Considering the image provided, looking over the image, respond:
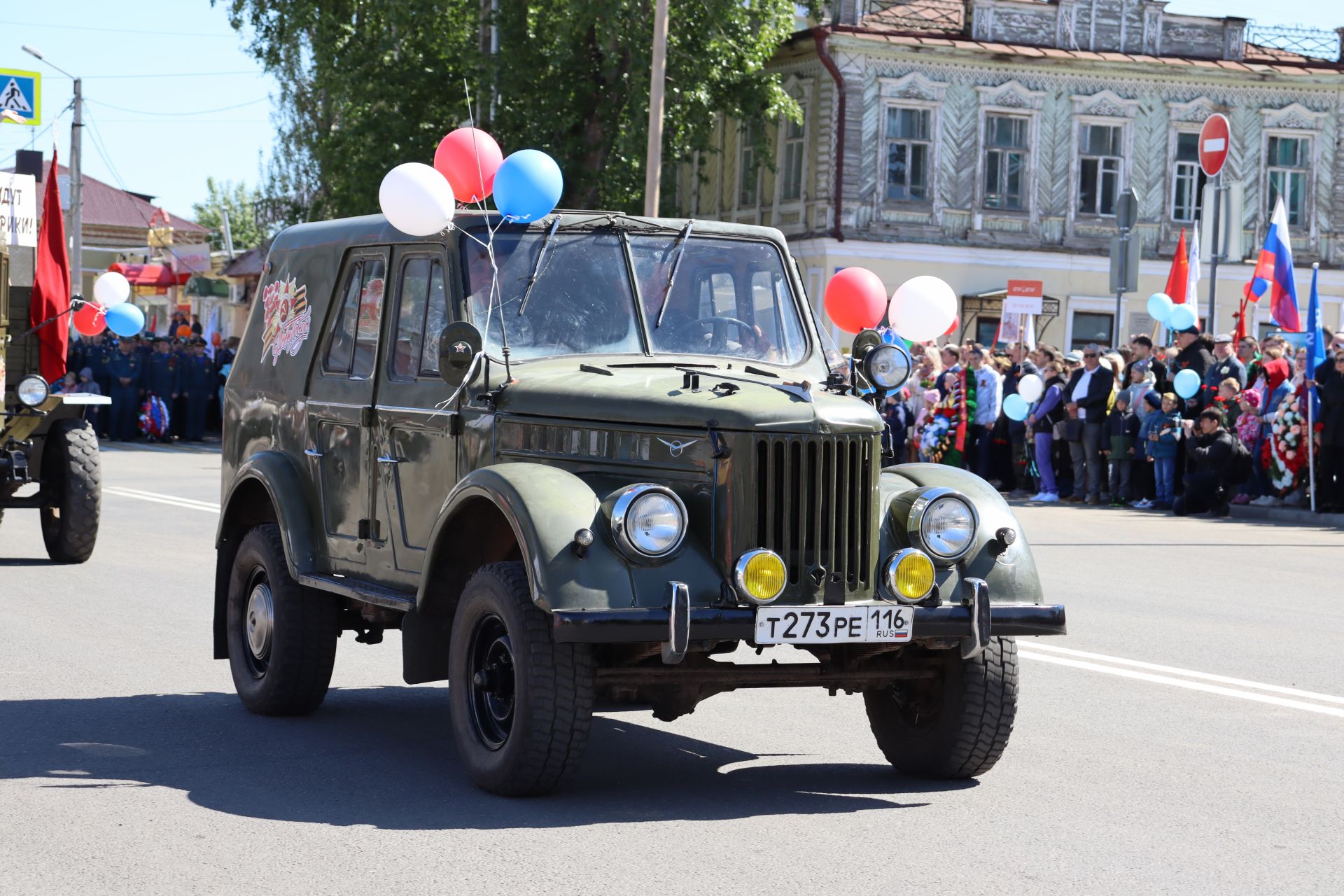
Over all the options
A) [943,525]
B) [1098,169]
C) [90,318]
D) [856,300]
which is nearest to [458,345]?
[943,525]

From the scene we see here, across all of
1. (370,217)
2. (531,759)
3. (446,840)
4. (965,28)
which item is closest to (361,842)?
(446,840)

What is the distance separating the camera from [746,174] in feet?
151

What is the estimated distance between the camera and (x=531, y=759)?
643cm

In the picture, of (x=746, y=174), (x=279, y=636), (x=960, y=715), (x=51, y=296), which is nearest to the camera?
(x=960, y=715)

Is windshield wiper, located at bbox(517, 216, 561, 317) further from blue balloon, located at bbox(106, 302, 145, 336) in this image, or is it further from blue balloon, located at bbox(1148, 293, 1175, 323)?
blue balloon, located at bbox(1148, 293, 1175, 323)

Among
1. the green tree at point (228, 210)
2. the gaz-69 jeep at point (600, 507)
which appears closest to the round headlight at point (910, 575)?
the gaz-69 jeep at point (600, 507)

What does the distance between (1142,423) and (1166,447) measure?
1.31 feet

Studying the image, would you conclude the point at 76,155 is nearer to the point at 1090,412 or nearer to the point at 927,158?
the point at 927,158

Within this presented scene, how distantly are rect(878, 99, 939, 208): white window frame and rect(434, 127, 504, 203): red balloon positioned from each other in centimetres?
3362

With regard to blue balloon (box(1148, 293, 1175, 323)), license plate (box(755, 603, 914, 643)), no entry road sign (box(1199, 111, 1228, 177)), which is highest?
no entry road sign (box(1199, 111, 1228, 177))

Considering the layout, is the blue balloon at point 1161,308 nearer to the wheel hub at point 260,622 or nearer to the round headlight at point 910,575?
the wheel hub at point 260,622

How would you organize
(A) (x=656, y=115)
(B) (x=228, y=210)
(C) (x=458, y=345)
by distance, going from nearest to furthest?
(C) (x=458, y=345), (A) (x=656, y=115), (B) (x=228, y=210)

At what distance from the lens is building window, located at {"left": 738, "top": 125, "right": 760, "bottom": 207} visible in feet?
149

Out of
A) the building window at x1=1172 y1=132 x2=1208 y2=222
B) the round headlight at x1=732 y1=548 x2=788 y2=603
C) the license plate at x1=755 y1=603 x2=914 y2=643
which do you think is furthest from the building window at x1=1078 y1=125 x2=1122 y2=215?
the round headlight at x1=732 y1=548 x2=788 y2=603
